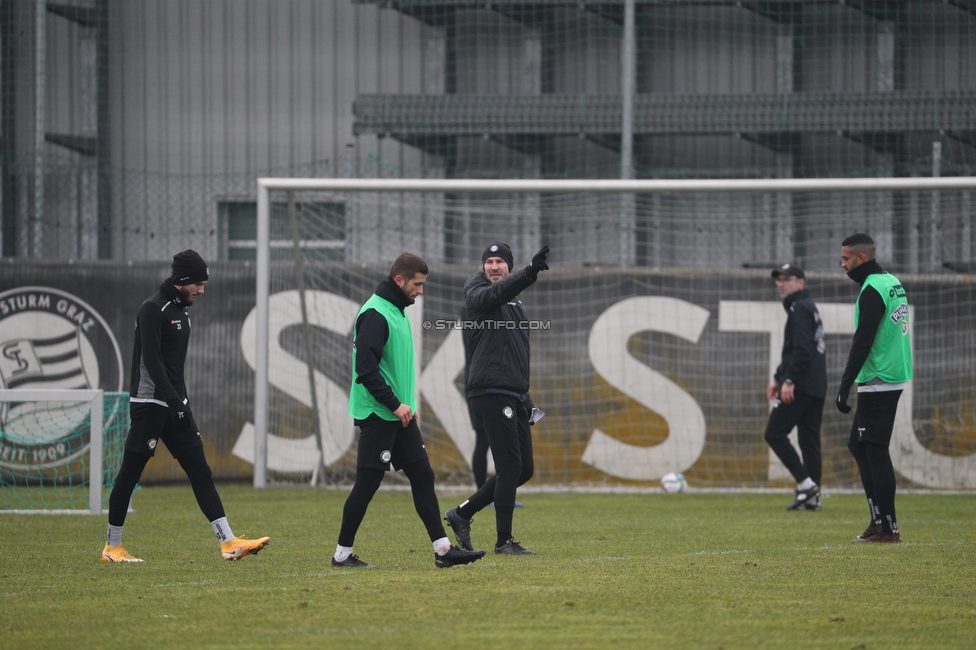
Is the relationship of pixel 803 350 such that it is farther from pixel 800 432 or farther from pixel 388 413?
pixel 388 413

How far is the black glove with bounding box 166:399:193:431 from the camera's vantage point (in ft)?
21.9

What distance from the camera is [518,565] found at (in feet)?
20.9

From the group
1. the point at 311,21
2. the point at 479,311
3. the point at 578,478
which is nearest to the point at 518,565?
the point at 479,311

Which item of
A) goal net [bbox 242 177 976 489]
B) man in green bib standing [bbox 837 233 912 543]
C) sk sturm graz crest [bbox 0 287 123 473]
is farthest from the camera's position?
goal net [bbox 242 177 976 489]

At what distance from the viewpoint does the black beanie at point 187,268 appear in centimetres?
673

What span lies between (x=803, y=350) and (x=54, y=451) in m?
7.11

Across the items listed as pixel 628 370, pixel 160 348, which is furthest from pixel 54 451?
pixel 628 370

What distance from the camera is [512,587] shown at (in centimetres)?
554

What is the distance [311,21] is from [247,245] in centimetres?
472

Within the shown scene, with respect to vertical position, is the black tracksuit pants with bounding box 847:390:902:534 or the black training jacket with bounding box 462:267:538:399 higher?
the black training jacket with bounding box 462:267:538:399

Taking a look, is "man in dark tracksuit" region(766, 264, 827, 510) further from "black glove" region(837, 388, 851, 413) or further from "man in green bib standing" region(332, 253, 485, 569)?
"man in green bib standing" region(332, 253, 485, 569)

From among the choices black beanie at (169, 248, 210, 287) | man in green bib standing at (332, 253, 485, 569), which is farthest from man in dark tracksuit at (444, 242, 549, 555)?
black beanie at (169, 248, 210, 287)

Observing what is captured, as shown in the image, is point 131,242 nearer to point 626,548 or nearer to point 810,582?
point 626,548

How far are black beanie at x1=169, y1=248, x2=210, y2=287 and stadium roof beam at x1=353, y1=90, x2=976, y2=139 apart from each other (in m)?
10.4
